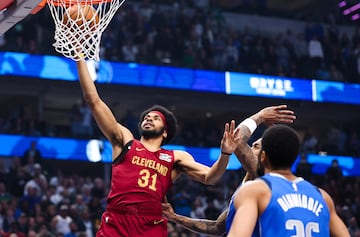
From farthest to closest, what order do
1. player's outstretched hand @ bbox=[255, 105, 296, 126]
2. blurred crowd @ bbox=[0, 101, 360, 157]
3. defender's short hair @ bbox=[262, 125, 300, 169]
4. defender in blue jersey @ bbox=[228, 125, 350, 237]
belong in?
blurred crowd @ bbox=[0, 101, 360, 157], player's outstretched hand @ bbox=[255, 105, 296, 126], defender's short hair @ bbox=[262, 125, 300, 169], defender in blue jersey @ bbox=[228, 125, 350, 237]

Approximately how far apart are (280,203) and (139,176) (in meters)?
1.88

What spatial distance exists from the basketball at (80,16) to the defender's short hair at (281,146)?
92.1 inches

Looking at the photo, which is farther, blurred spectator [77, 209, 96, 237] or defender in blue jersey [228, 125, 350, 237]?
blurred spectator [77, 209, 96, 237]

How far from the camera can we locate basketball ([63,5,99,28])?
5.67 m

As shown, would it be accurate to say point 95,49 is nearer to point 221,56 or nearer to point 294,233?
point 294,233

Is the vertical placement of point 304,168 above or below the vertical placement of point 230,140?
below

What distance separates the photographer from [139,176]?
543 cm

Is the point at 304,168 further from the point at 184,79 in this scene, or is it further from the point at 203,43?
the point at 203,43

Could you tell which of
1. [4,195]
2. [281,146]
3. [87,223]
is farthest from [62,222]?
[281,146]

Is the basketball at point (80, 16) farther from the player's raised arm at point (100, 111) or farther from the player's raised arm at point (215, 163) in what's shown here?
the player's raised arm at point (215, 163)

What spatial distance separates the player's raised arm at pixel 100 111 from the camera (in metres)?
5.41

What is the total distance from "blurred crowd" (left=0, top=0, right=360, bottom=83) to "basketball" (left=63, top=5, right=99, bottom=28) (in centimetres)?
1172

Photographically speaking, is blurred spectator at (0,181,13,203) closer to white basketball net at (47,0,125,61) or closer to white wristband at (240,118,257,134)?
white basketball net at (47,0,125,61)

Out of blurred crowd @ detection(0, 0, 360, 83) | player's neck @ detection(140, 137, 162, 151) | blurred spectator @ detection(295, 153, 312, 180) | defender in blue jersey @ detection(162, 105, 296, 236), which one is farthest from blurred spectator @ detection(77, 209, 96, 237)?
defender in blue jersey @ detection(162, 105, 296, 236)
